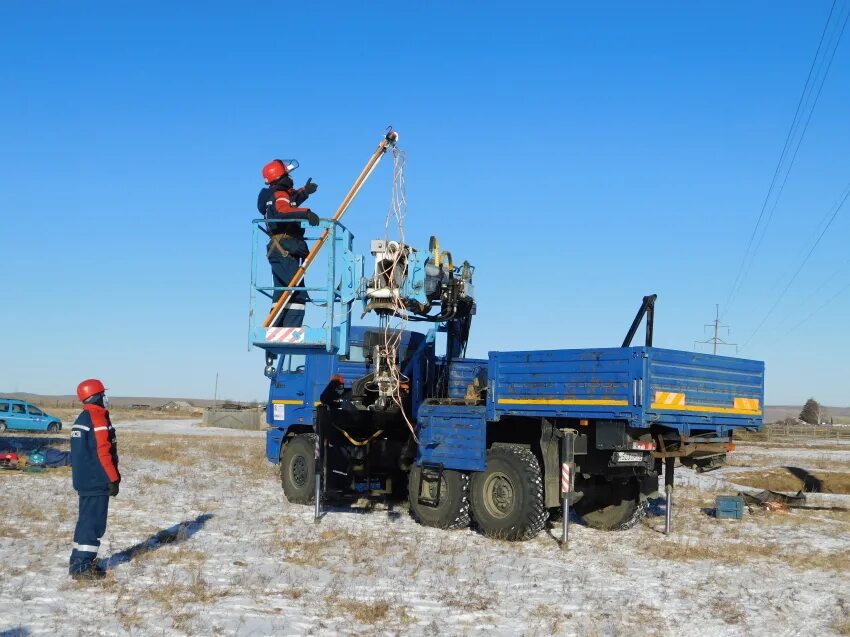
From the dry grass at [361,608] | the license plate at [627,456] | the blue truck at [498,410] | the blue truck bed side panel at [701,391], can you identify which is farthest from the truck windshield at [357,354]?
the dry grass at [361,608]

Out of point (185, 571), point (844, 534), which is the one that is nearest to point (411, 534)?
point (185, 571)

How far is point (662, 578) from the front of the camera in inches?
376

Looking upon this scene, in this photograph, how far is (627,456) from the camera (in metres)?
11.2

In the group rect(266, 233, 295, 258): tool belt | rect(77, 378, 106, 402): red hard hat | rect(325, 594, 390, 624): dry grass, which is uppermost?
rect(266, 233, 295, 258): tool belt

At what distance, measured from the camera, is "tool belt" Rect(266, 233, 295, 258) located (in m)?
11.0

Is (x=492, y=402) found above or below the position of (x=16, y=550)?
above

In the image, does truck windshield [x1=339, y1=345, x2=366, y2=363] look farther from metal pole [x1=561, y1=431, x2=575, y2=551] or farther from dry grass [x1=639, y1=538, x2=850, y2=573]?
dry grass [x1=639, y1=538, x2=850, y2=573]

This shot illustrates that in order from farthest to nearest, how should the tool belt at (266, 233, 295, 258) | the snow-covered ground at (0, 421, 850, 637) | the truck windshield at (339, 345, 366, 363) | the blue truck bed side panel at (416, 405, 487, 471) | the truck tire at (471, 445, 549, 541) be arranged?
the truck windshield at (339, 345, 366, 363) < the blue truck bed side panel at (416, 405, 487, 471) < the truck tire at (471, 445, 549, 541) < the tool belt at (266, 233, 295, 258) < the snow-covered ground at (0, 421, 850, 637)

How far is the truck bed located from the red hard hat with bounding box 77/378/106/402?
5.35m

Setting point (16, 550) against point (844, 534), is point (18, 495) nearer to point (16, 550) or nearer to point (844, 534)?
point (16, 550)

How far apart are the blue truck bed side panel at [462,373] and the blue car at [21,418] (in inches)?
1085

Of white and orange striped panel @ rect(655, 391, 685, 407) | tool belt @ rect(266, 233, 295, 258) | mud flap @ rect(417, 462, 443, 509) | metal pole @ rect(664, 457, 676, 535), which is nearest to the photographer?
white and orange striped panel @ rect(655, 391, 685, 407)

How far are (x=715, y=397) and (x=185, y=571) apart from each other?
22.9 feet

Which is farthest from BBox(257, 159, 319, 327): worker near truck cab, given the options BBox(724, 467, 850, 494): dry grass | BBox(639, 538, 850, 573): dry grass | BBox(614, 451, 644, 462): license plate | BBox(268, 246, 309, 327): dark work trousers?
BBox(724, 467, 850, 494): dry grass
